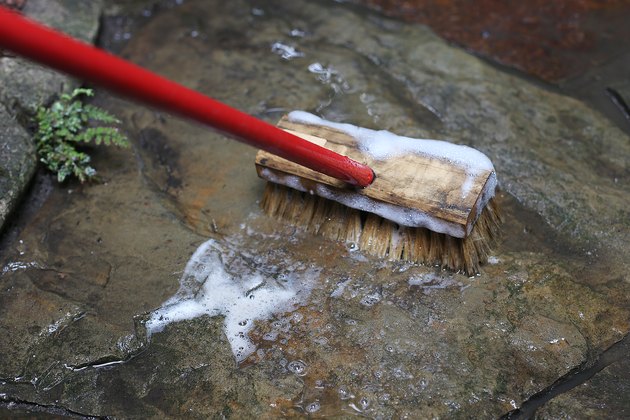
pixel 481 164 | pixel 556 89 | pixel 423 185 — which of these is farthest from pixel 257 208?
pixel 556 89

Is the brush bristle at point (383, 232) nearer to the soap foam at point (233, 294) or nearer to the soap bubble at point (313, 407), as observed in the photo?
the soap foam at point (233, 294)

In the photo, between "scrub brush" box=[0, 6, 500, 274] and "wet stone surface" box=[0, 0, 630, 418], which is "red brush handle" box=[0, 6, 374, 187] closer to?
"scrub brush" box=[0, 6, 500, 274]

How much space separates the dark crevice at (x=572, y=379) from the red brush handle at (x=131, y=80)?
132 cm

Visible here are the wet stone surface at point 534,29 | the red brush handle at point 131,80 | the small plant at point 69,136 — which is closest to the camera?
the red brush handle at point 131,80

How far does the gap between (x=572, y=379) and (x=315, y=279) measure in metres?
1.18

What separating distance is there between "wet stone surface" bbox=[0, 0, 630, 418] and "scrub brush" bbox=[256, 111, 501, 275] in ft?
0.30

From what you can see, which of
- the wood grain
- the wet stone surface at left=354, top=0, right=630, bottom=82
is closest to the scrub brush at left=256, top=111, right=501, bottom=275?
the wood grain

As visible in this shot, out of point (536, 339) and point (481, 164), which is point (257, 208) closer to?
point (481, 164)

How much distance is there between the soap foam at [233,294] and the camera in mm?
2968

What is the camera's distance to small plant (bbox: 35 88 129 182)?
3.66m

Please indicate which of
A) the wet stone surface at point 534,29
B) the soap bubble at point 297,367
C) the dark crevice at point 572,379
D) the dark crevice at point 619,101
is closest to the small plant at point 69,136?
the soap bubble at point 297,367

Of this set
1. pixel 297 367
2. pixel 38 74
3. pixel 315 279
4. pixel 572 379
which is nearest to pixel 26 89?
pixel 38 74

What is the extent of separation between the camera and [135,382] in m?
2.79

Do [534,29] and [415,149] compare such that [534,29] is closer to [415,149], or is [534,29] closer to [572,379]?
[415,149]
